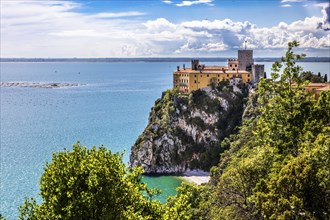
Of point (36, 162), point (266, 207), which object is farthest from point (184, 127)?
point (266, 207)

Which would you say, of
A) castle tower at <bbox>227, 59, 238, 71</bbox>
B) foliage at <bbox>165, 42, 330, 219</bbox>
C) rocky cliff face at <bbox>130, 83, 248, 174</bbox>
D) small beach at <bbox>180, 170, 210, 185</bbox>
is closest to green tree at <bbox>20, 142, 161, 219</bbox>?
foliage at <bbox>165, 42, 330, 219</bbox>

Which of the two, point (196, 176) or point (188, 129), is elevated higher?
point (188, 129)

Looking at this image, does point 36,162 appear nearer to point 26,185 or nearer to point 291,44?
point 26,185

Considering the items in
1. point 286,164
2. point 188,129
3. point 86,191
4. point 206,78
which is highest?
point 206,78

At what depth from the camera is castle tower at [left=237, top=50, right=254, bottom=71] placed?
298 ft

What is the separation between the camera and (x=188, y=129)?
79.9 meters

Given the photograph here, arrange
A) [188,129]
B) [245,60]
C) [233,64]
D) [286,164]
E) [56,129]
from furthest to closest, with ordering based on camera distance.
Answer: [56,129]
[233,64]
[245,60]
[188,129]
[286,164]

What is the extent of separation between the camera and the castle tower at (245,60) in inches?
3578

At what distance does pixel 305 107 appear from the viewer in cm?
2398

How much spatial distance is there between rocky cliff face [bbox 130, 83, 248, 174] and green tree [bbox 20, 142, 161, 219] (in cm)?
5797

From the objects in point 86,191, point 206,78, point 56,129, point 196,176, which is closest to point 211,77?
point 206,78

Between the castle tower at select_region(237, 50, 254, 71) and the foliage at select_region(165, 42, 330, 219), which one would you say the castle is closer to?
the castle tower at select_region(237, 50, 254, 71)

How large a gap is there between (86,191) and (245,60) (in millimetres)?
78102

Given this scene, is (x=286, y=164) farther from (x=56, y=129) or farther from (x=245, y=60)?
(x=56, y=129)
